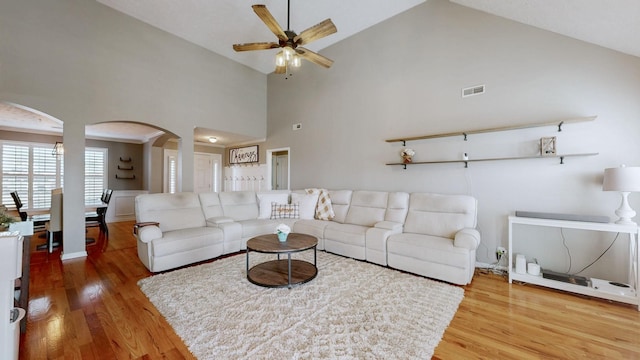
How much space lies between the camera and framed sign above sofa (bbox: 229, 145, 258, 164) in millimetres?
6680

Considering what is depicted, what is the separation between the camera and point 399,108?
4.16 meters

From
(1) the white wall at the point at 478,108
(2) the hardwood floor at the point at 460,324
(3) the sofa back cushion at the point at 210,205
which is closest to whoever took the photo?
(2) the hardwood floor at the point at 460,324

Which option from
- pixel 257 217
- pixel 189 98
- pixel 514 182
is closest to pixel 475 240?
pixel 514 182

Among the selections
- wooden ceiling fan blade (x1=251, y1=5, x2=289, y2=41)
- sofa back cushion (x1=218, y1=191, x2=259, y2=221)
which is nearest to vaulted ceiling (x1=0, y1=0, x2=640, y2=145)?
wooden ceiling fan blade (x1=251, y1=5, x2=289, y2=41)

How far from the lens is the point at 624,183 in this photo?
7.55ft

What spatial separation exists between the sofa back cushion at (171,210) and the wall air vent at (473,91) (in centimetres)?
447

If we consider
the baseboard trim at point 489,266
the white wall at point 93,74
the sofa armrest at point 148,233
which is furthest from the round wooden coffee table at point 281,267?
the white wall at point 93,74

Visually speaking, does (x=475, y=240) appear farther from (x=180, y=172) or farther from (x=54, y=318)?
(x=180, y=172)

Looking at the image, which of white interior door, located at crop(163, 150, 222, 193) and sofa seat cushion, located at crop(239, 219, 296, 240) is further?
white interior door, located at crop(163, 150, 222, 193)

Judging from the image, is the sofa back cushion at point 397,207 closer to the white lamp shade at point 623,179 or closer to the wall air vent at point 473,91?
the wall air vent at point 473,91

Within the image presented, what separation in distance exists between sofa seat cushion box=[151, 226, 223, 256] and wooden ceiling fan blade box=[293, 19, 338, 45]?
2849 millimetres

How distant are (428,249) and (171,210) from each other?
12.1 feet

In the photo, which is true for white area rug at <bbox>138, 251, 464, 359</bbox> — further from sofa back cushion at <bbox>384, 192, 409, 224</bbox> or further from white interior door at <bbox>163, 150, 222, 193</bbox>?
white interior door at <bbox>163, 150, 222, 193</bbox>

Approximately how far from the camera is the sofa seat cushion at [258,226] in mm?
3992
